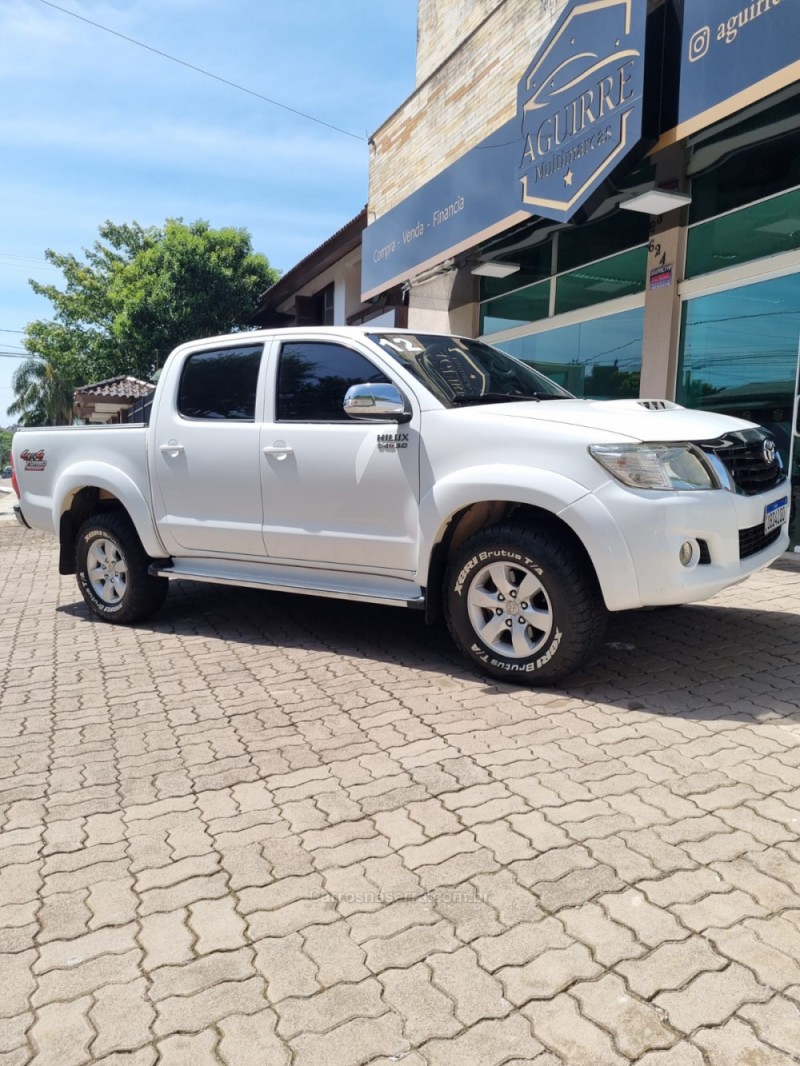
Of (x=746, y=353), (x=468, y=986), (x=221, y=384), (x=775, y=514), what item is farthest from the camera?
(x=746, y=353)

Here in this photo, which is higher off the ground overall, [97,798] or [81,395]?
[81,395]

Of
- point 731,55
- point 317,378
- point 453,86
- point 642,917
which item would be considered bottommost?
point 642,917

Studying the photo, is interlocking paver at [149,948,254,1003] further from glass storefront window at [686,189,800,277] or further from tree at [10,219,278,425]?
tree at [10,219,278,425]

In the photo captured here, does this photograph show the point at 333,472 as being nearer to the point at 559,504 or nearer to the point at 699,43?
the point at 559,504

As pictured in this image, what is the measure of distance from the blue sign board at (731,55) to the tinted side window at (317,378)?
415 cm

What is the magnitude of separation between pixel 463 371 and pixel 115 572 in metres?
2.90

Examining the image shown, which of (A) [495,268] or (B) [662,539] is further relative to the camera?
(A) [495,268]

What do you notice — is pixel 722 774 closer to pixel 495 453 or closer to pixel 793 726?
pixel 793 726

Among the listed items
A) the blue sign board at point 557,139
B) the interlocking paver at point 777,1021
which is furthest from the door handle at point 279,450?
the blue sign board at point 557,139

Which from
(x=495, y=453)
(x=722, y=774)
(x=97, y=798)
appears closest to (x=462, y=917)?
(x=722, y=774)

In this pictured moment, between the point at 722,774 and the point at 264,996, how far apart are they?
1.91 metres

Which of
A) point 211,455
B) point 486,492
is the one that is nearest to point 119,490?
point 211,455

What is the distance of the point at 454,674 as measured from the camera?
14.1 feet

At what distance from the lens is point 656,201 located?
8.16 meters
